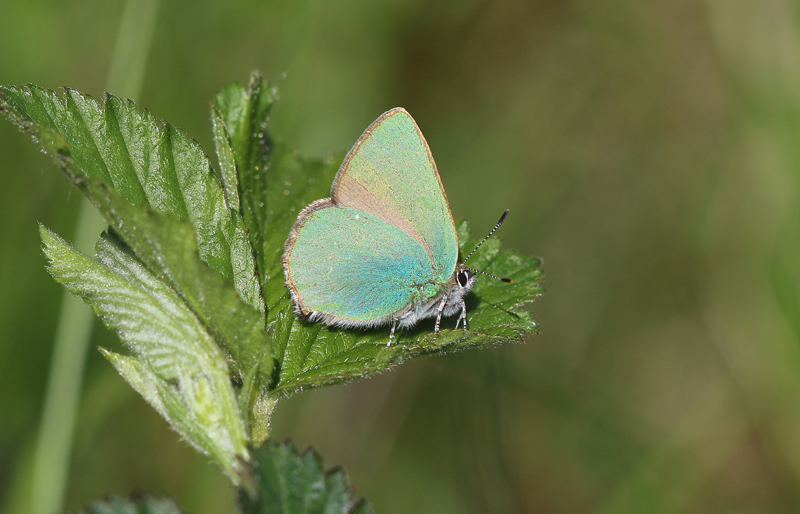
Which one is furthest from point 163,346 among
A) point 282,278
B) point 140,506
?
point 282,278

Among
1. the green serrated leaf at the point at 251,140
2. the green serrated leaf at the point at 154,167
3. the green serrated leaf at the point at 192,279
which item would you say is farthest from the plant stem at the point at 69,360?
the green serrated leaf at the point at 192,279

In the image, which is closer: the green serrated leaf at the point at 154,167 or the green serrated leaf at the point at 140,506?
the green serrated leaf at the point at 140,506

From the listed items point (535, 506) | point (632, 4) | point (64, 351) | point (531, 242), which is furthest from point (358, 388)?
point (632, 4)

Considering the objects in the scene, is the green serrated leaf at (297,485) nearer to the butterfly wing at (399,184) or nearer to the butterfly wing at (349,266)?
the butterfly wing at (349,266)

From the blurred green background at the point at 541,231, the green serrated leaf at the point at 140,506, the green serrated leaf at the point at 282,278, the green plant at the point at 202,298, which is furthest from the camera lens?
the blurred green background at the point at 541,231

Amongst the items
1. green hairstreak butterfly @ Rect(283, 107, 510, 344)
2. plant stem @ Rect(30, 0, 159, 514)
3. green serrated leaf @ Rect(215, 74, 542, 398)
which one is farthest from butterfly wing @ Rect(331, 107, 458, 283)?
plant stem @ Rect(30, 0, 159, 514)
